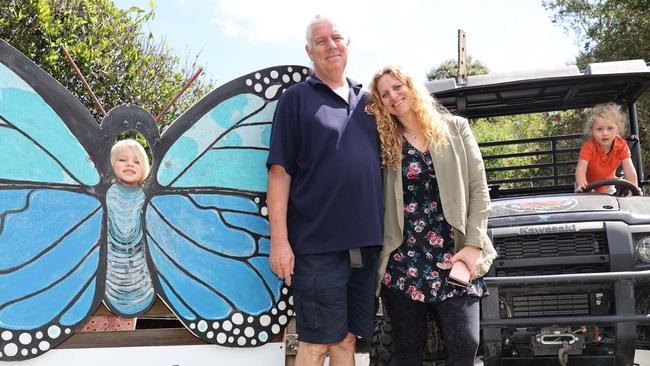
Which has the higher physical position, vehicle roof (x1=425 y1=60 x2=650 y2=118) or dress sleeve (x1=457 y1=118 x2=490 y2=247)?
vehicle roof (x1=425 y1=60 x2=650 y2=118)

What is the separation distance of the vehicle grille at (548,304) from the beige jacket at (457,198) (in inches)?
25.2

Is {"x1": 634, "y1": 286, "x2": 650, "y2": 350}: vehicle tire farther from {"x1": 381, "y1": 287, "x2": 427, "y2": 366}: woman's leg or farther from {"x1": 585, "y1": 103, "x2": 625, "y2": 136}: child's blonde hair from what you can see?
{"x1": 585, "y1": 103, "x2": 625, "y2": 136}: child's blonde hair

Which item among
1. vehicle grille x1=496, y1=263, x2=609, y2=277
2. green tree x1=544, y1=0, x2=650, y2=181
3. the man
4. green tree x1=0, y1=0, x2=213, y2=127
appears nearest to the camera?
the man

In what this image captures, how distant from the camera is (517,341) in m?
3.87

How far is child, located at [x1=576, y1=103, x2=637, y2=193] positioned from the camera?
4758 mm

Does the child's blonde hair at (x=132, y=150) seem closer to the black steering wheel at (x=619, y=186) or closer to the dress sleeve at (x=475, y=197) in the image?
the dress sleeve at (x=475, y=197)

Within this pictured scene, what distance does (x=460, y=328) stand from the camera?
10.7ft

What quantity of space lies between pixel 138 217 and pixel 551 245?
2379 millimetres

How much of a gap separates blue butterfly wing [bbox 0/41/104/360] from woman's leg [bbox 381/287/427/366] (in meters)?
1.58

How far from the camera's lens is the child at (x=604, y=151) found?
15.6ft

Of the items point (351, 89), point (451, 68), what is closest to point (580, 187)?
point (351, 89)

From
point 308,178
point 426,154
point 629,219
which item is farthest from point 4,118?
point 629,219

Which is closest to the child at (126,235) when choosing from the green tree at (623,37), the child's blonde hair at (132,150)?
the child's blonde hair at (132,150)

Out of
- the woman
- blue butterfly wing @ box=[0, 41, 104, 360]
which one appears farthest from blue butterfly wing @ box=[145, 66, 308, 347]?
the woman
